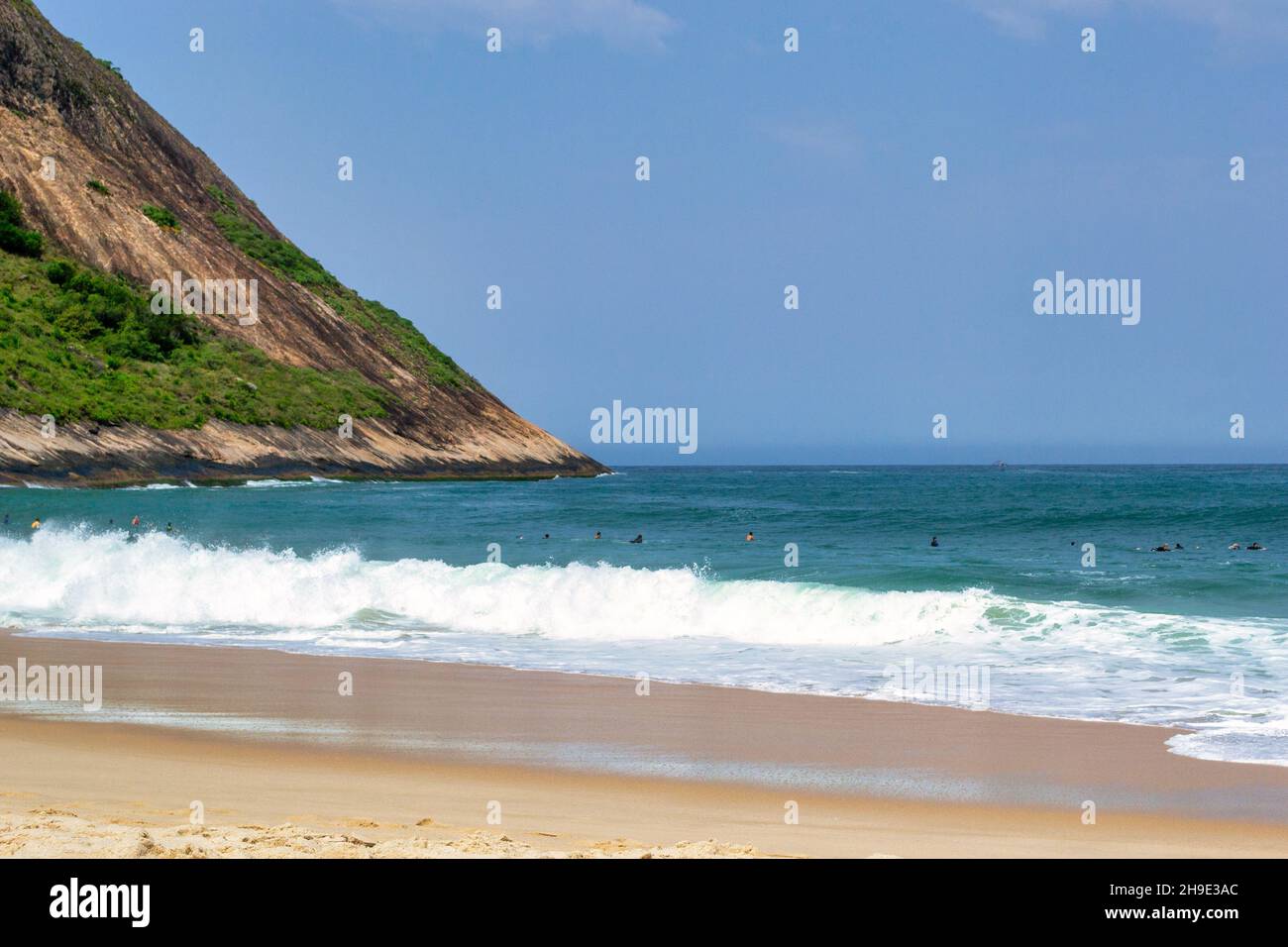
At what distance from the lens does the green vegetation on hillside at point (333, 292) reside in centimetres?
9056

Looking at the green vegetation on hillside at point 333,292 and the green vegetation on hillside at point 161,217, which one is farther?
the green vegetation on hillside at point 333,292

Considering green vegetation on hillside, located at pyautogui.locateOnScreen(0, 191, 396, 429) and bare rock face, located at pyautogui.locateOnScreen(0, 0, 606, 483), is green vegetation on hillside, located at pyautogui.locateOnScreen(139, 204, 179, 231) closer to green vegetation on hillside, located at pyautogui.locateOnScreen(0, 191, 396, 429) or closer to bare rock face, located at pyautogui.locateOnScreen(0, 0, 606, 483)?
bare rock face, located at pyautogui.locateOnScreen(0, 0, 606, 483)

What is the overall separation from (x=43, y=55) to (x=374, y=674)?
7747 cm

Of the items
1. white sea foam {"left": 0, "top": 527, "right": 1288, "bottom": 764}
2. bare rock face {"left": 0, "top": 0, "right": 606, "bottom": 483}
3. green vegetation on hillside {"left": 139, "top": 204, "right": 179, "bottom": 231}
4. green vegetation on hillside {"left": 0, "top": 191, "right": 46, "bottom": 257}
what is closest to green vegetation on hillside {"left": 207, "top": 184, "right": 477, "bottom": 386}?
bare rock face {"left": 0, "top": 0, "right": 606, "bottom": 483}

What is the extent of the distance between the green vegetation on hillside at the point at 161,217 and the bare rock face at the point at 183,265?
0.33 metres

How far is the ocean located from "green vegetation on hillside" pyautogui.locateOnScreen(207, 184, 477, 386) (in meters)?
53.5

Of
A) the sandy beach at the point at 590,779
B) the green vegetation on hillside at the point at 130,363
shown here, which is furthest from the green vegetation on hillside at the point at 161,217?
the sandy beach at the point at 590,779

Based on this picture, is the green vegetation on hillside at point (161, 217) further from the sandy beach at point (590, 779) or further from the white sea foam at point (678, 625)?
the sandy beach at point (590, 779)

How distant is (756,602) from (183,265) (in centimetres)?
6701

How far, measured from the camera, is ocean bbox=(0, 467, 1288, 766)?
13.4m

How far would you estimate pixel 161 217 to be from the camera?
7769 centimetres
